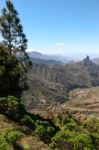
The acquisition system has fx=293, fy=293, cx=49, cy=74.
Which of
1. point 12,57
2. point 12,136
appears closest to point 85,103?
point 12,57

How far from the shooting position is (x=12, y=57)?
33031 millimetres

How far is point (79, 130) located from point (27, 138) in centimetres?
391

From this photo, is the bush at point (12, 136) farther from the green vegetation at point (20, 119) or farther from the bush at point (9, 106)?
the bush at point (9, 106)

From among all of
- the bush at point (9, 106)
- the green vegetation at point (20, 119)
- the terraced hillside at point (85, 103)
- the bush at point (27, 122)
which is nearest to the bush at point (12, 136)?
the green vegetation at point (20, 119)

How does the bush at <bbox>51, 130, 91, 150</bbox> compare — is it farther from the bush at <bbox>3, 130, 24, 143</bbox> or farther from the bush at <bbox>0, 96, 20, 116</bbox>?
the bush at <bbox>0, 96, 20, 116</bbox>

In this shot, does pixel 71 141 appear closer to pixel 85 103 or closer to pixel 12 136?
pixel 12 136

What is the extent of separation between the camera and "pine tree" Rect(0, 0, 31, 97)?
31.3 m

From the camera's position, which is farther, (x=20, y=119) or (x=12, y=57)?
(x=12, y=57)

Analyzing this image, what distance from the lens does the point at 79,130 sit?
21.7m


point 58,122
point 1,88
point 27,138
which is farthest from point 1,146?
point 1,88

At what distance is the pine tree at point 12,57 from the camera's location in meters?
31.3

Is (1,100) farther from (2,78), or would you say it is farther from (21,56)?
(21,56)

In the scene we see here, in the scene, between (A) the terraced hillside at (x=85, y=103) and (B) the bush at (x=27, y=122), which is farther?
(A) the terraced hillside at (x=85, y=103)

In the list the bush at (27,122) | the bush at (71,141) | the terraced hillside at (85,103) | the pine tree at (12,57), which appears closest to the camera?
the bush at (71,141)
